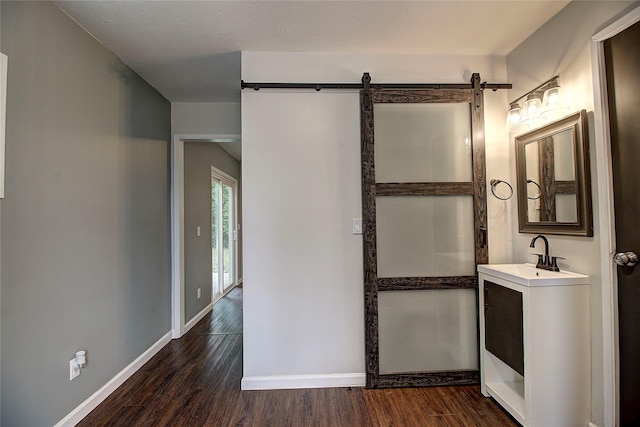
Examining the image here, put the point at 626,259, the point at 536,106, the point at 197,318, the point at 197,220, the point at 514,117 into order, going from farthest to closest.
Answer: the point at 197,220 < the point at 197,318 < the point at 514,117 < the point at 536,106 < the point at 626,259

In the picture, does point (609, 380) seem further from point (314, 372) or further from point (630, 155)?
point (314, 372)

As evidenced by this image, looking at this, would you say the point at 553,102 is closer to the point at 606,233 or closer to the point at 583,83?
the point at 583,83

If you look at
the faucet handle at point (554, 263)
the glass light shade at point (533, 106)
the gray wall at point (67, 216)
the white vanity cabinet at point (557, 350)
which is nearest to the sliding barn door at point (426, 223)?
the glass light shade at point (533, 106)

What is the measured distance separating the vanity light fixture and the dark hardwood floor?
186 cm

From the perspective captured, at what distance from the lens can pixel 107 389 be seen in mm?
2064

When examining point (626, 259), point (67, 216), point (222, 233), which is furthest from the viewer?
point (222, 233)

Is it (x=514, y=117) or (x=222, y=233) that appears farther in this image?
(x=222, y=233)

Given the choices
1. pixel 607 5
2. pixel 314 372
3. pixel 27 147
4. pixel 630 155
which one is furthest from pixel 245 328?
pixel 607 5

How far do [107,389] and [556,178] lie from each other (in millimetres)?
3261

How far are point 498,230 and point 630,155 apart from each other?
0.89 metres

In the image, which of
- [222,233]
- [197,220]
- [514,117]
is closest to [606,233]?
[514,117]

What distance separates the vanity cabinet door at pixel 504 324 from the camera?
5.59 ft


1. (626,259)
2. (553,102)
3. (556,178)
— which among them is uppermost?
(553,102)

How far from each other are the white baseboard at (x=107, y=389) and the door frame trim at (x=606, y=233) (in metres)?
2.95
